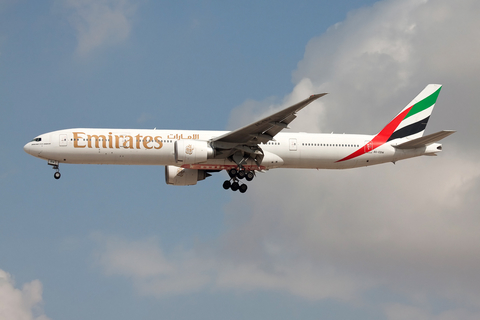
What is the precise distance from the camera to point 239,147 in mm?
45469

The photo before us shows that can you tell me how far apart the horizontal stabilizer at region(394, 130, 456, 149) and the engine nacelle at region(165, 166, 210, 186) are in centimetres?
1479

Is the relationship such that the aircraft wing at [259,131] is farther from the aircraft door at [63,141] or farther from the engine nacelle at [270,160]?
the aircraft door at [63,141]

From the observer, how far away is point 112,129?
46.1 metres

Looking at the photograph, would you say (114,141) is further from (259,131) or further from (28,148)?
(259,131)

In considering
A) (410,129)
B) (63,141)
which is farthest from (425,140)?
(63,141)

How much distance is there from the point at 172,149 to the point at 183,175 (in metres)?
5.52

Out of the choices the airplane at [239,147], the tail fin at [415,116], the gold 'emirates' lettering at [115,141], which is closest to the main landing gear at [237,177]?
the airplane at [239,147]

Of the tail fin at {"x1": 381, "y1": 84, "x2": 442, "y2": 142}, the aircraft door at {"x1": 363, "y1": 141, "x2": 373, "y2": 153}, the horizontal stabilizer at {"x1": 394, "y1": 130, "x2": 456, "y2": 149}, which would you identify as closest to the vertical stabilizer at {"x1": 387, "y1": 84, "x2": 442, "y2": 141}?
the tail fin at {"x1": 381, "y1": 84, "x2": 442, "y2": 142}

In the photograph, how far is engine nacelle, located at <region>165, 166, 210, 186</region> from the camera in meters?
50.6

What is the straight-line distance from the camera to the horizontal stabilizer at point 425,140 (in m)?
44.2

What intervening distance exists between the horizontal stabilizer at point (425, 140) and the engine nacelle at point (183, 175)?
14787 millimetres

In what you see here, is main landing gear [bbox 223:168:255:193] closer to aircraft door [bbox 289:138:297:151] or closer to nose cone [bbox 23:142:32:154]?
aircraft door [bbox 289:138:297:151]

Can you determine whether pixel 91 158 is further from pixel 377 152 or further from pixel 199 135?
pixel 377 152

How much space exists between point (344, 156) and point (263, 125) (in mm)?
7217
